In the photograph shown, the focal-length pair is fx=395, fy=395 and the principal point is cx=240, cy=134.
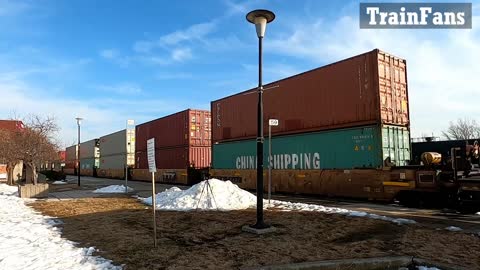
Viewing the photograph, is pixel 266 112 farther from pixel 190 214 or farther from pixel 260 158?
pixel 260 158

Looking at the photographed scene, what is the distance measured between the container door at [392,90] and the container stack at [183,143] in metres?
17.5

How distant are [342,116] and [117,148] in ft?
117

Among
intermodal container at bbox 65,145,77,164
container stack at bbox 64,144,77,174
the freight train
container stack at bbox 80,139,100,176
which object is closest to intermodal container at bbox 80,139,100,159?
container stack at bbox 80,139,100,176

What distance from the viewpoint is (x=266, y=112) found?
71.9 feet

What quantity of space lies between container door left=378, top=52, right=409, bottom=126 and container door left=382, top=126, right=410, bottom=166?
1.06ft

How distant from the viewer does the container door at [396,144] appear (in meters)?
15.4

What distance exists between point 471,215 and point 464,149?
6.89ft

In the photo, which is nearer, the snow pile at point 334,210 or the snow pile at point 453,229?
the snow pile at point 453,229

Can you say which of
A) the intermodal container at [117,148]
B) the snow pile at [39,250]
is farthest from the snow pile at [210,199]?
the intermodal container at [117,148]

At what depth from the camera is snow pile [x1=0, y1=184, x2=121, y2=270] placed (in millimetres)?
6363

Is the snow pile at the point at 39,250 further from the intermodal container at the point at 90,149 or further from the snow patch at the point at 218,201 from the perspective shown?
the intermodal container at the point at 90,149

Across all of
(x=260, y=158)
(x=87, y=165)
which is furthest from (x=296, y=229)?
(x=87, y=165)

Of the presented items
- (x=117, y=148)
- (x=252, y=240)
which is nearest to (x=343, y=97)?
(x=252, y=240)

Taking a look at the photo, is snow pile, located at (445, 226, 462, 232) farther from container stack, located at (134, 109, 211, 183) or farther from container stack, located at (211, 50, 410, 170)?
container stack, located at (134, 109, 211, 183)
